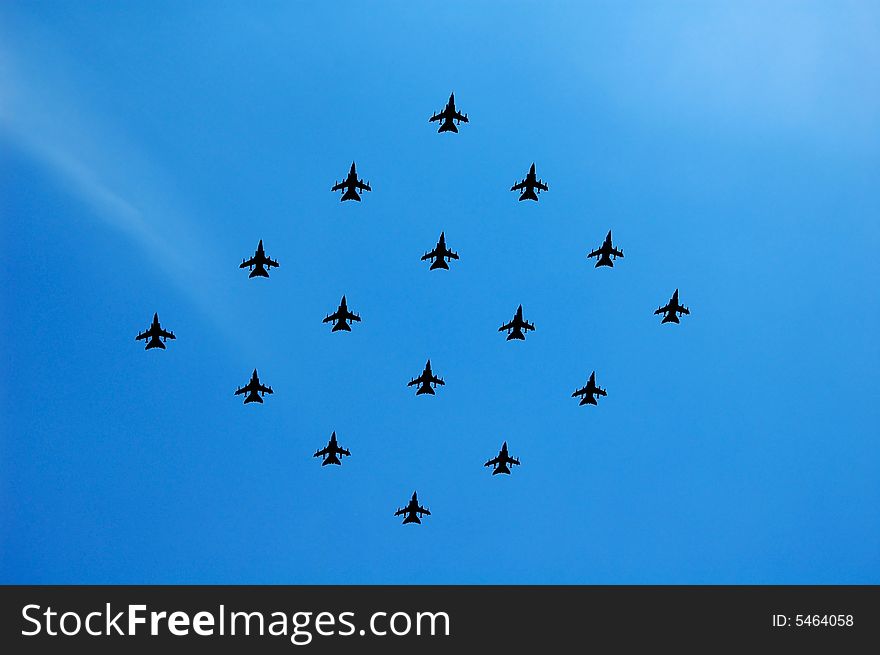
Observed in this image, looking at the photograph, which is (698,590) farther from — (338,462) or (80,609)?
(338,462)

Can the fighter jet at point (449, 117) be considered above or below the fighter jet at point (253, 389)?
above

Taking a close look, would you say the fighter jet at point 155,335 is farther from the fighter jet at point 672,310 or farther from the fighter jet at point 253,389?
the fighter jet at point 672,310

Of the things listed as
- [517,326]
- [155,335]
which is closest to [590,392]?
[517,326]

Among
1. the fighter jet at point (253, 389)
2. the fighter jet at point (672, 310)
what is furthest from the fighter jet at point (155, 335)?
the fighter jet at point (672, 310)

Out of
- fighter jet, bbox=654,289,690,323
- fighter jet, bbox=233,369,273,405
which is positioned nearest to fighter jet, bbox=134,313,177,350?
fighter jet, bbox=233,369,273,405

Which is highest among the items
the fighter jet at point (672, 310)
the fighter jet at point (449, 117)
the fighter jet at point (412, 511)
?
the fighter jet at point (449, 117)

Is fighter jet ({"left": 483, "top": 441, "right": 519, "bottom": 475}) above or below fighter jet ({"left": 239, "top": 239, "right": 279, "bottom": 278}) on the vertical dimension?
below

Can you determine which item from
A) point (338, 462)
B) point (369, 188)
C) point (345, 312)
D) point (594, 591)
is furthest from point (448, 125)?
point (594, 591)

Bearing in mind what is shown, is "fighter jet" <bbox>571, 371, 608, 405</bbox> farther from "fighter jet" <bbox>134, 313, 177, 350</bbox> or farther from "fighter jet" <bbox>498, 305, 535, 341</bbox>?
"fighter jet" <bbox>134, 313, 177, 350</bbox>

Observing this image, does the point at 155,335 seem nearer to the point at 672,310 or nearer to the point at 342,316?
the point at 342,316

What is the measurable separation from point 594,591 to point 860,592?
1434 centimetres

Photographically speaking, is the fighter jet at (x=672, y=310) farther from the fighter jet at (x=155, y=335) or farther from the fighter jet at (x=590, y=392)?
the fighter jet at (x=155, y=335)

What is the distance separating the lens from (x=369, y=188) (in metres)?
92.6

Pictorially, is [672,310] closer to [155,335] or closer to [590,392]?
[590,392]
